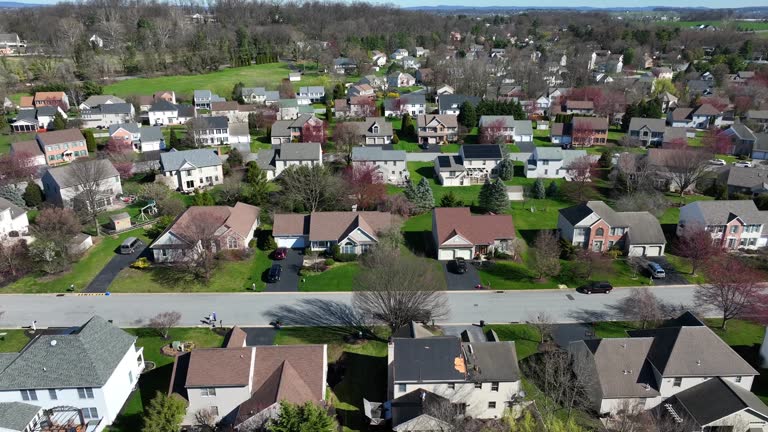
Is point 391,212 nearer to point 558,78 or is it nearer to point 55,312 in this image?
point 55,312

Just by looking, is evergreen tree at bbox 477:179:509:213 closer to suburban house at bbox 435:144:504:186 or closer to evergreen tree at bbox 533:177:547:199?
evergreen tree at bbox 533:177:547:199

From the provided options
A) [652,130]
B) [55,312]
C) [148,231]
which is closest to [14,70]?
[148,231]

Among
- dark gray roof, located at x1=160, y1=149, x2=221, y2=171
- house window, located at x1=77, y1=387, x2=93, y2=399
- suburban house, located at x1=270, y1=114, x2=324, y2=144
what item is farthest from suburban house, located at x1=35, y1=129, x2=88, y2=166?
house window, located at x1=77, y1=387, x2=93, y2=399

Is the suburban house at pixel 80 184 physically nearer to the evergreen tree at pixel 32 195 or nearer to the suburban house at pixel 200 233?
the evergreen tree at pixel 32 195

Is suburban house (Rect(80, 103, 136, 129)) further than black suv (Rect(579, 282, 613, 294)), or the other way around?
suburban house (Rect(80, 103, 136, 129))

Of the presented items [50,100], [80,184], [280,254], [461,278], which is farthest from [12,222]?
[50,100]

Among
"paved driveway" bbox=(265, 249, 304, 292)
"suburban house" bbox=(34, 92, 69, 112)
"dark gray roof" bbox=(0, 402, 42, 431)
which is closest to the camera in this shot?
"dark gray roof" bbox=(0, 402, 42, 431)

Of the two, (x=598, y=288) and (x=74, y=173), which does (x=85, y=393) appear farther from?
(x=598, y=288)
